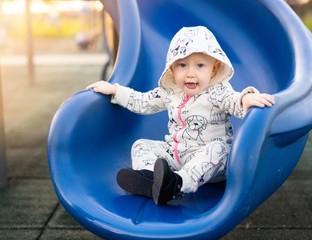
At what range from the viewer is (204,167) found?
184 cm

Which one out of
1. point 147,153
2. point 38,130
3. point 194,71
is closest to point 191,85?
point 194,71

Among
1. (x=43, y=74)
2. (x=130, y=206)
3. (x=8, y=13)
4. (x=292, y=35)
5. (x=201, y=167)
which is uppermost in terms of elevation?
(x=292, y=35)

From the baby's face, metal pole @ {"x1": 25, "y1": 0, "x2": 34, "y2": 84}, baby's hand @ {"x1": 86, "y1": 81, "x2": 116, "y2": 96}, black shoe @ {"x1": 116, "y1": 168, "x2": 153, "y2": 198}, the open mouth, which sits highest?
the baby's face

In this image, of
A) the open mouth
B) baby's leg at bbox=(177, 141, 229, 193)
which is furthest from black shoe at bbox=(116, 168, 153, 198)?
the open mouth

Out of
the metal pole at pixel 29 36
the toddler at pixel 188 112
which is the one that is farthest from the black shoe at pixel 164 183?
the metal pole at pixel 29 36

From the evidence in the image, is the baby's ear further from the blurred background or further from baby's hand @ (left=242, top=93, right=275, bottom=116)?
the blurred background

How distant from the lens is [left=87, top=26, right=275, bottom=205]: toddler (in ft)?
6.03

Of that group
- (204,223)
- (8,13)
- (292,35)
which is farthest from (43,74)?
(8,13)

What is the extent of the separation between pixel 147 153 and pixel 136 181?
0.51 ft

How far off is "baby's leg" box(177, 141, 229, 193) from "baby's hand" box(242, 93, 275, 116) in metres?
0.20

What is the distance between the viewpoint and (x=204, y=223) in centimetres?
163

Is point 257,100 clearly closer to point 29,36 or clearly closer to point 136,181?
point 136,181

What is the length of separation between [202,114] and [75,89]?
4714 millimetres

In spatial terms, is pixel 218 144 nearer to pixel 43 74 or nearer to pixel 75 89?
pixel 75 89
